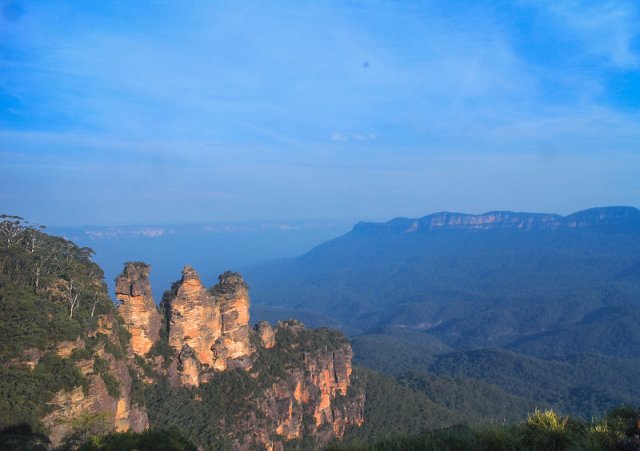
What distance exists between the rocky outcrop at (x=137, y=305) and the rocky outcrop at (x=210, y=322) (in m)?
2.47

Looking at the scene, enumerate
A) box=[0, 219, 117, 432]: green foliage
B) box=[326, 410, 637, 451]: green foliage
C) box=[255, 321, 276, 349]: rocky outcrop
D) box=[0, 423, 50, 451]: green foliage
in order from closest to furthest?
box=[326, 410, 637, 451]: green foliage → box=[0, 423, 50, 451]: green foliage → box=[0, 219, 117, 432]: green foliage → box=[255, 321, 276, 349]: rocky outcrop

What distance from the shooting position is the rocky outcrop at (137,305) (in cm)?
3516

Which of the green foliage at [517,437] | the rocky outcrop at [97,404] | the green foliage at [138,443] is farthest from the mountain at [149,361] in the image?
the green foliage at [517,437]

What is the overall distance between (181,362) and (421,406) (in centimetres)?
3407

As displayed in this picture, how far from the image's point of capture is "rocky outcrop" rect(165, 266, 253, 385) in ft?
128

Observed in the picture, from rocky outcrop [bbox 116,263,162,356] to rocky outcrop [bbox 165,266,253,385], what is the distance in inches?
97.4

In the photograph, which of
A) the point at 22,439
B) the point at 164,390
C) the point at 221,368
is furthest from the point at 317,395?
the point at 22,439

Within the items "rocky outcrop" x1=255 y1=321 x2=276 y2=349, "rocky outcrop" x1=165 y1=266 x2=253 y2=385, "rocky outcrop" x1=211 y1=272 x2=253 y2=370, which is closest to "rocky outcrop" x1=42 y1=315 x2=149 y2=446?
"rocky outcrop" x1=165 y1=266 x2=253 y2=385

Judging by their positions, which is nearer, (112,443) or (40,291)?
(112,443)

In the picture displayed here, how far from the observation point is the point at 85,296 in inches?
1171

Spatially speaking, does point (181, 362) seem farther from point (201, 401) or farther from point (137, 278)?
point (137, 278)

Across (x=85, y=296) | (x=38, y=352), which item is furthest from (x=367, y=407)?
(x=38, y=352)

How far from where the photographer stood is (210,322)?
41.4 meters

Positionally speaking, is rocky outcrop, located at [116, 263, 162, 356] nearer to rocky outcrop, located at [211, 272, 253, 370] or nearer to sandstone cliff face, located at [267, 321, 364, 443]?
rocky outcrop, located at [211, 272, 253, 370]
